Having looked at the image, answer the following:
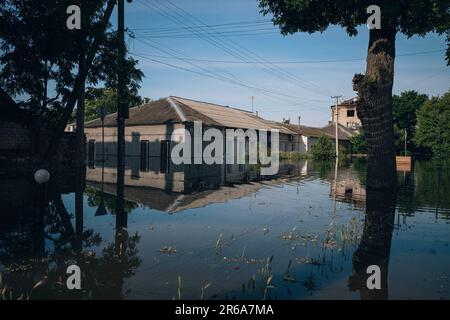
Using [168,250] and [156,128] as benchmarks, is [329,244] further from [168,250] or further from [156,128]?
[156,128]

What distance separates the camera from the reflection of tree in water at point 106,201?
378 inches

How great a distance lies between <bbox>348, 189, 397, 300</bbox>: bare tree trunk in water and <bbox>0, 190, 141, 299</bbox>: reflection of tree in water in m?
3.07

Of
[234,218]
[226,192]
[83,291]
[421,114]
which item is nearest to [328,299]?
[83,291]

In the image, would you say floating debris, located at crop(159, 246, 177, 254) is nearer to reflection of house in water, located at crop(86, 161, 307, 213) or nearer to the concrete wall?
reflection of house in water, located at crop(86, 161, 307, 213)

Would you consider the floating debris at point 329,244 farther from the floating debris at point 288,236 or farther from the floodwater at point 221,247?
the floating debris at point 288,236

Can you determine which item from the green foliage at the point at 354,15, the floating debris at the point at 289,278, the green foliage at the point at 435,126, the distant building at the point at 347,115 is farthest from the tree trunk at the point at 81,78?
the distant building at the point at 347,115

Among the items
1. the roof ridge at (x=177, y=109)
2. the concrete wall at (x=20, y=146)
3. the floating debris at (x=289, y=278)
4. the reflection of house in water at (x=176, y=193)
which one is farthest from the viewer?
the roof ridge at (x=177, y=109)

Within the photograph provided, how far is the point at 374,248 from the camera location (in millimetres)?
6098

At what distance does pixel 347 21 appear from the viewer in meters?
14.9

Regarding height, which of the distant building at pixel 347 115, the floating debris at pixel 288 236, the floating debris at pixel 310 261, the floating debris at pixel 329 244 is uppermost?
the distant building at pixel 347 115

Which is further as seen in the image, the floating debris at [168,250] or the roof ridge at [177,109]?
the roof ridge at [177,109]

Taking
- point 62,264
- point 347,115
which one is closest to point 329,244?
point 62,264

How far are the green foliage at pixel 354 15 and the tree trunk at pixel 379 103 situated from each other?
720 mm
